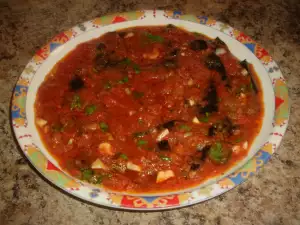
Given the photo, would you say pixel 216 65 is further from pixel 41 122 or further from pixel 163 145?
pixel 41 122

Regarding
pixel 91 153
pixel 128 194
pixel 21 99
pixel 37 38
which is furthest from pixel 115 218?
pixel 37 38

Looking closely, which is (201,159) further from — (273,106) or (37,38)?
(37,38)

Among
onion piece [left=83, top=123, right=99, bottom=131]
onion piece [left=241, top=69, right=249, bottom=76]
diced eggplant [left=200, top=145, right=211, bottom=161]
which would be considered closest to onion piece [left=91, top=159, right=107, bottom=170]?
onion piece [left=83, top=123, right=99, bottom=131]

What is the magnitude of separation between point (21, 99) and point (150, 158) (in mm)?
1647

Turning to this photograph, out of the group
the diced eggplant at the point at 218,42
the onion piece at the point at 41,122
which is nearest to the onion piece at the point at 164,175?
the onion piece at the point at 41,122

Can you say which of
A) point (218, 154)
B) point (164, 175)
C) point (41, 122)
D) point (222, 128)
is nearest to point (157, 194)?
point (164, 175)

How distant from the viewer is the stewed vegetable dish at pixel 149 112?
3377 mm

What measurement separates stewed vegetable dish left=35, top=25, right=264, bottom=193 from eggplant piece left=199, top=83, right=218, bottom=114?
12 millimetres

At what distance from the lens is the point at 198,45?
4.31m

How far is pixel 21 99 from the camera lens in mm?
3771

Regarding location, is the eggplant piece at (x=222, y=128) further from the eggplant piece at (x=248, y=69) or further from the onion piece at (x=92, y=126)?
the onion piece at (x=92, y=126)

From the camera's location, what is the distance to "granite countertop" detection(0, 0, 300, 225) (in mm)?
3447

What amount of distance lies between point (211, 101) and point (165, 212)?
1348 mm

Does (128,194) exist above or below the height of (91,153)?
below
